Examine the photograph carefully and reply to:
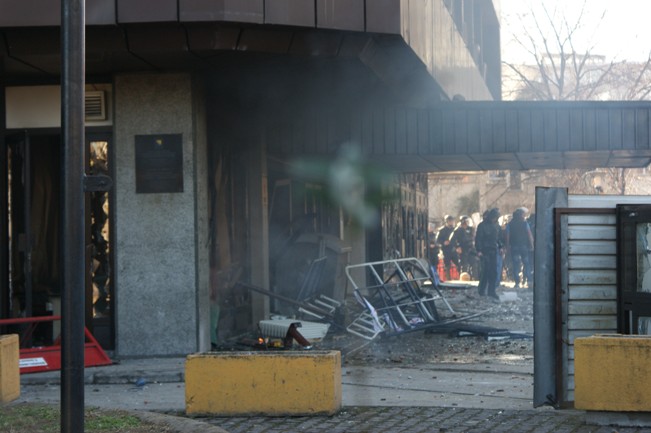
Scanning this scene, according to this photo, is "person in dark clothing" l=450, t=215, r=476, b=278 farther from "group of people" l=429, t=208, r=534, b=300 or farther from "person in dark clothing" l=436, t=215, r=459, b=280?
"person in dark clothing" l=436, t=215, r=459, b=280

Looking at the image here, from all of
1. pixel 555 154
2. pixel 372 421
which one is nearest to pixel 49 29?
pixel 372 421

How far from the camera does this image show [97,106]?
38.6ft

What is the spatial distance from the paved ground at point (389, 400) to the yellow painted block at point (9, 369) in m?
0.60

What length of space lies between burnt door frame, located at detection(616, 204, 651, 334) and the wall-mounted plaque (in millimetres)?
5180

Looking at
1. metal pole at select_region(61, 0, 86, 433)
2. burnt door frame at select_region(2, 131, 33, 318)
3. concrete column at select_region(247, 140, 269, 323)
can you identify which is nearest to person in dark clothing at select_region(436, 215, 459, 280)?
concrete column at select_region(247, 140, 269, 323)

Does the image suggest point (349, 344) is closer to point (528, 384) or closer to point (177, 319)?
point (177, 319)

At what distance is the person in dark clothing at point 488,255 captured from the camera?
21.4 m

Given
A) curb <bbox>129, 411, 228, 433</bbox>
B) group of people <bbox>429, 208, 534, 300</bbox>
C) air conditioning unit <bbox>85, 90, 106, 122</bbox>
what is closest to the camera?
curb <bbox>129, 411, 228, 433</bbox>

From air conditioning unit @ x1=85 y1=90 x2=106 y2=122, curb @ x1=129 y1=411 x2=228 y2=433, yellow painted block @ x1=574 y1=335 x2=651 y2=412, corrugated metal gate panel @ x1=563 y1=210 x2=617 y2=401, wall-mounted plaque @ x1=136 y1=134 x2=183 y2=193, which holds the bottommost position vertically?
curb @ x1=129 y1=411 x2=228 y2=433

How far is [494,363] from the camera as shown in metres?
11.7

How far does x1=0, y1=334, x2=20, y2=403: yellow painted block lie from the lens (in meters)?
8.62

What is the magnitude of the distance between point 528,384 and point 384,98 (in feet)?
18.5

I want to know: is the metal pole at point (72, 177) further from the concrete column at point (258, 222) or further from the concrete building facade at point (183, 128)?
the concrete column at point (258, 222)

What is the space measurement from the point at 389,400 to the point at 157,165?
159 inches
